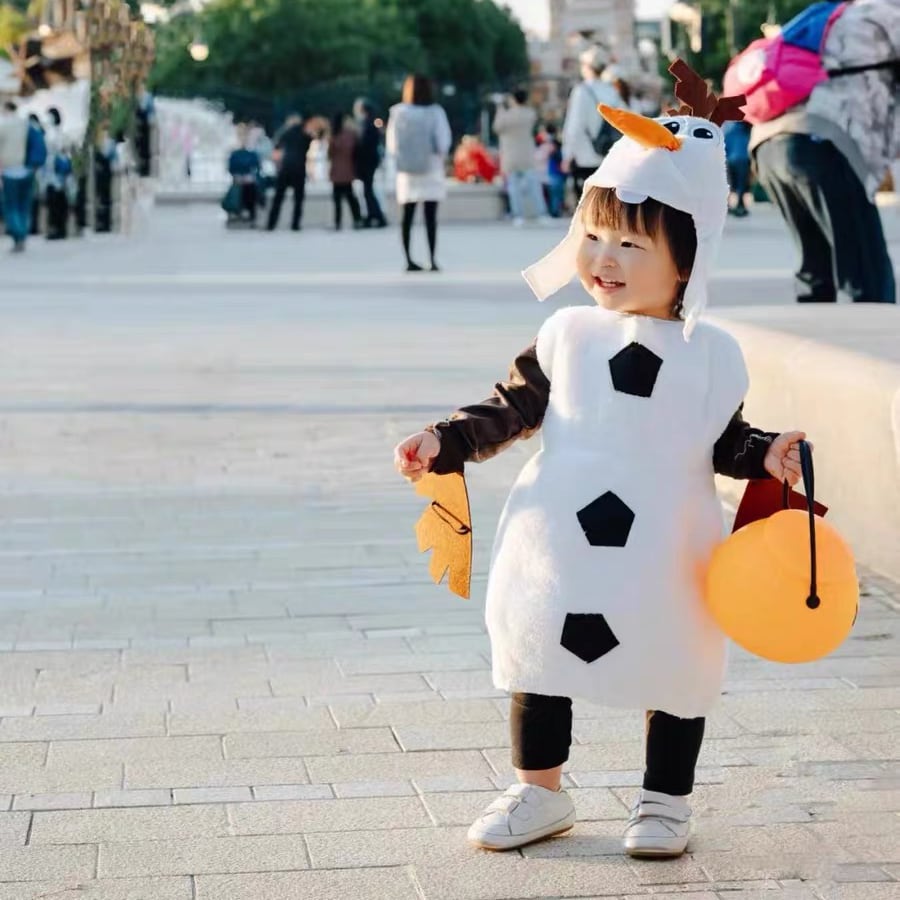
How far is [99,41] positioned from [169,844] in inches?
1009

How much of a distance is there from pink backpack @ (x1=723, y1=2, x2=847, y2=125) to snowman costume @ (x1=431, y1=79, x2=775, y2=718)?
205 inches

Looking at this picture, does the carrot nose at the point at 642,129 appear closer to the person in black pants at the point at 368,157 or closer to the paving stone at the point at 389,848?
the paving stone at the point at 389,848

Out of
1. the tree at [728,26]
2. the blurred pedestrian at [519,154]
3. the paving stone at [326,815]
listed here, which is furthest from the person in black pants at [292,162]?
the paving stone at [326,815]

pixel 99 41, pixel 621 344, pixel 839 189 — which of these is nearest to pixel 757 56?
pixel 839 189

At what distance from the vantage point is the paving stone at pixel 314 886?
3.27 meters

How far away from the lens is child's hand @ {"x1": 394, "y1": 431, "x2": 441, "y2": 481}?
3.46 m

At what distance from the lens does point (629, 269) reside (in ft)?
11.4

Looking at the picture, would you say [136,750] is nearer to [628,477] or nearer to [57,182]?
[628,477]

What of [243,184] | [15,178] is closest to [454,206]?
[243,184]

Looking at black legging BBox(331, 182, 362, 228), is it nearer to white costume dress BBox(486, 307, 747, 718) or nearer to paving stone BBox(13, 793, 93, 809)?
paving stone BBox(13, 793, 93, 809)

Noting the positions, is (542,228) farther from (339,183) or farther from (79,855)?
(79,855)

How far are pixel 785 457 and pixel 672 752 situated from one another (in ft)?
1.74

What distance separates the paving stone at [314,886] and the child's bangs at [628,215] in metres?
1.10

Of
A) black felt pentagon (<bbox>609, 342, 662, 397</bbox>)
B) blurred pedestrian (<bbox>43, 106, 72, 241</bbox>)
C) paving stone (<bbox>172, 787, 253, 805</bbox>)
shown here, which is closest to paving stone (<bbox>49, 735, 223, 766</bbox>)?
paving stone (<bbox>172, 787, 253, 805</bbox>)
